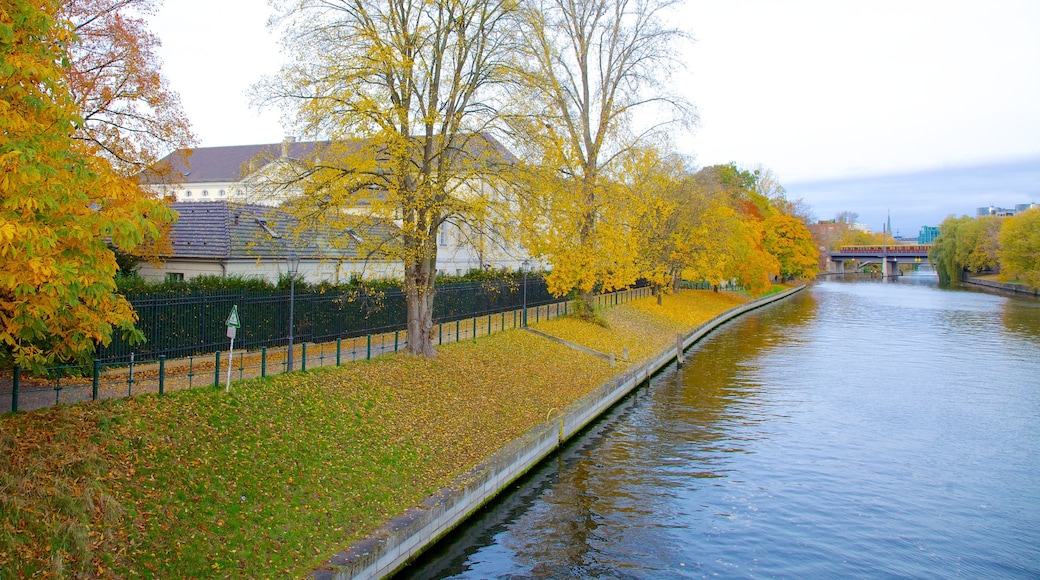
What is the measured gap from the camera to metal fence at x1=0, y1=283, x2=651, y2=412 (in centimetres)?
1184

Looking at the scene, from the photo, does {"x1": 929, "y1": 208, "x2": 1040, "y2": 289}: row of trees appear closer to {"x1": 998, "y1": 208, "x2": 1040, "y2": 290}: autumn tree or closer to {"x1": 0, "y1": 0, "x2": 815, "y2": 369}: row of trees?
{"x1": 998, "y1": 208, "x2": 1040, "y2": 290}: autumn tree

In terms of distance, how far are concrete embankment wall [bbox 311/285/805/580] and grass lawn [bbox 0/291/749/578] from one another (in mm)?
322

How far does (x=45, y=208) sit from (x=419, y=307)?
1257 centimetres

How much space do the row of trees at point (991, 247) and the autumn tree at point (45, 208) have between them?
94.3m

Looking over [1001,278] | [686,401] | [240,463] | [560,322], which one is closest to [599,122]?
[560,322]

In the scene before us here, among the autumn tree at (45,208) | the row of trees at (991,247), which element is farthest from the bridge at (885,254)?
the autumn tree at (45,208)

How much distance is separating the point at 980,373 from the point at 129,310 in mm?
32156

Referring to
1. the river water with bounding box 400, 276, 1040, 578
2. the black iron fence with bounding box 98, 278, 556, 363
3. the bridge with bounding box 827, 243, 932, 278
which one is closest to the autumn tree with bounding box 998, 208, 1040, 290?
the bridge with bounding box 827, 243, 932, 278

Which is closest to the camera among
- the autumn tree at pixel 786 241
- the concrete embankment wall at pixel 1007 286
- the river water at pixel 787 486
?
the river water at pixel 787 486

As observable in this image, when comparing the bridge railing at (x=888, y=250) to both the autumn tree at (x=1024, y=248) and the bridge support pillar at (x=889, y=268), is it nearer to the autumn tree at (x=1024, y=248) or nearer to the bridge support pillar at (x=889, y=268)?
the bridge support pillar at (x=889, y=268)

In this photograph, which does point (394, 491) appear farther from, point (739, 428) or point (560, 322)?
point (560, 322)

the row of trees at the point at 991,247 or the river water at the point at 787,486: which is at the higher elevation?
the row of trees at the point at 991,247

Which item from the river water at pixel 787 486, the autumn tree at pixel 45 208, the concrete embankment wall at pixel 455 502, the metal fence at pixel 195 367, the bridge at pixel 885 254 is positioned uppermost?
the bridge at pixel 885 254

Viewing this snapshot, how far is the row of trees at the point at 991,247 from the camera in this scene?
271 feet
